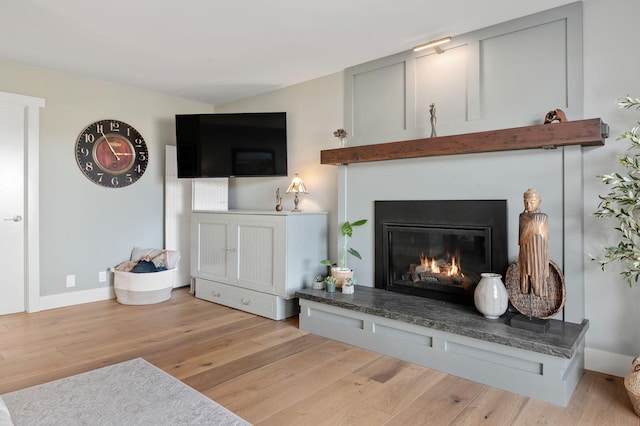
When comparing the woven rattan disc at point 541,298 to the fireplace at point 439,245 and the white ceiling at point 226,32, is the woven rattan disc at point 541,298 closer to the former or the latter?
the fireplace at point 439,245

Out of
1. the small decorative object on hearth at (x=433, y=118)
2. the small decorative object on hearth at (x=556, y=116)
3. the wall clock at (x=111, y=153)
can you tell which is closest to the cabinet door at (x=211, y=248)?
the wall clock at (x=111, y=153)

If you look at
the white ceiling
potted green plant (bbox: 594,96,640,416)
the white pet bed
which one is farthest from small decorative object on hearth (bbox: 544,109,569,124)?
the white pet bed

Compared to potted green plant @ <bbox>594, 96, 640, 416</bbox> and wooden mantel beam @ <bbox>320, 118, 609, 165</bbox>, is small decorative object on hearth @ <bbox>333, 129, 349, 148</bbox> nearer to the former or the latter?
wooden mantel beam @ <bbox>320, 118, 609, 165</bbox>

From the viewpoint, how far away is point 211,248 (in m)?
3.90

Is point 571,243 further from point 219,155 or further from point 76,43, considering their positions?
point 76,43

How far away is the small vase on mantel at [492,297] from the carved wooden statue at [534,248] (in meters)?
0.17

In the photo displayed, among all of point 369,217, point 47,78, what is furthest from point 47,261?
point 369,217

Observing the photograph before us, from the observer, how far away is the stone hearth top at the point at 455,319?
1.97 m

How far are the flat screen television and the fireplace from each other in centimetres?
129

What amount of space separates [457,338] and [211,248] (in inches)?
102

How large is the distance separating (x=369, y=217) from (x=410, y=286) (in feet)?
2.22

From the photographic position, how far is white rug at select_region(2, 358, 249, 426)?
1708 millimetres

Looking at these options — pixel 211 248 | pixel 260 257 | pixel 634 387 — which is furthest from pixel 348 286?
pixel 634 387

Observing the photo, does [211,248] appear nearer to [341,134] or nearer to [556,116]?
[341,134]
